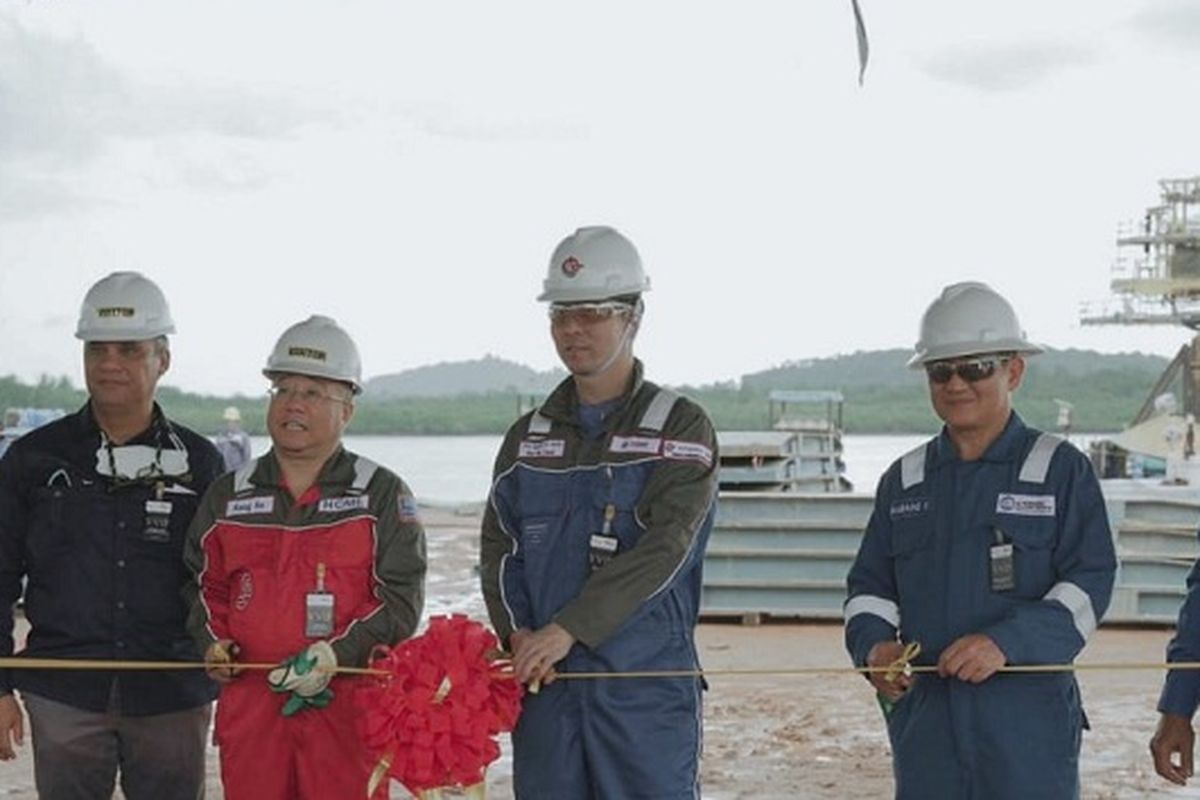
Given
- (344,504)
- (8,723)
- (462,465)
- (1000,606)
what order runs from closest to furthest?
1. (1000,606)
2. (344,504)
3. (8,723)
4. (462,465)

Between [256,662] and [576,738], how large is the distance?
0.85 metres

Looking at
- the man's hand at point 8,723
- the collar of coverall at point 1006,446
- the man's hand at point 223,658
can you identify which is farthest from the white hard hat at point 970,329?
the man's hand at point 8,723

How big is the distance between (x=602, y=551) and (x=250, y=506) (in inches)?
37.5

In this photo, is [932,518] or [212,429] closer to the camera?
[932,518]

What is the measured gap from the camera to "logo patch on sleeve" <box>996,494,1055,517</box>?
353 cm

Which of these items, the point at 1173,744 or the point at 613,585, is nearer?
the point at 613,585

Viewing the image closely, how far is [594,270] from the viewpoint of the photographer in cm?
379

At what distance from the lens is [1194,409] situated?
95.4 ft

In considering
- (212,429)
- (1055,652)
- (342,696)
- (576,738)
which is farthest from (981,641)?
(212,429)

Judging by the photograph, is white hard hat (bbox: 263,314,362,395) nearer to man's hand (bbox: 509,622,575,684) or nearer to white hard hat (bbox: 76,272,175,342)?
white hard hat (bbox: 76,272,175,342)

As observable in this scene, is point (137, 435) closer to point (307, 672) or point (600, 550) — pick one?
point (307, 672)

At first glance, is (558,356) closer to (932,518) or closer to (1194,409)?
(932,518)

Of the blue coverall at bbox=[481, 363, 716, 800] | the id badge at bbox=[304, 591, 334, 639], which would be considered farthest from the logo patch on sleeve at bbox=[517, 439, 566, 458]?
the id badge at bbox=[304, 591, 334, 639]

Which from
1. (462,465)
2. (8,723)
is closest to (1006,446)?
(8,723)
